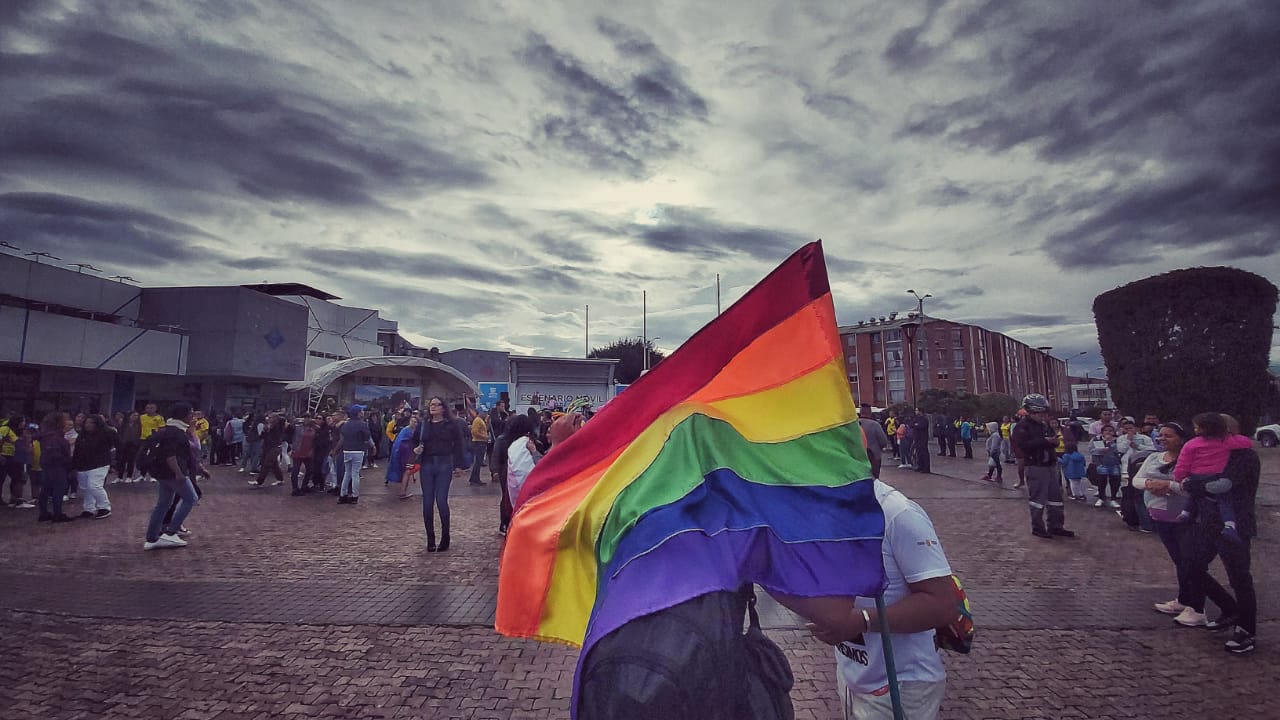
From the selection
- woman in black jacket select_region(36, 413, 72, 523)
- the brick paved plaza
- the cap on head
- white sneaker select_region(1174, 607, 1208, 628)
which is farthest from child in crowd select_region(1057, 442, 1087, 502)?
woman in black jacket select_region(36, 413, 72, 523)

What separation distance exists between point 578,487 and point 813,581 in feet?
1.97

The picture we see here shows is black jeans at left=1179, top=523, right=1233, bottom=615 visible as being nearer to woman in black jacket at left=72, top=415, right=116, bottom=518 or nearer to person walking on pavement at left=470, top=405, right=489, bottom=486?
person walking on pavement at left=470, top=405, right=489, bottom=486

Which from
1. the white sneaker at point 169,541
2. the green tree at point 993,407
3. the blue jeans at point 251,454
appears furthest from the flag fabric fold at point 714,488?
the green tree at point 993,407

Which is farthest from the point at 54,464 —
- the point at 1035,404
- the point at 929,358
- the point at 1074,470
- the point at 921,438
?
the point at 929,358

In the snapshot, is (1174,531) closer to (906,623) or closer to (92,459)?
(906,623)

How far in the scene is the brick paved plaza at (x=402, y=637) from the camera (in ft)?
13.0

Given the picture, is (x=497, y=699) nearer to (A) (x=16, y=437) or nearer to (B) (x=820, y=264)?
(B) (x=820, y=264)

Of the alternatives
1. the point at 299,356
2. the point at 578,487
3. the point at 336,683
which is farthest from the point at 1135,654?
the point at 299,356

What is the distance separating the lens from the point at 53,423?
31.6 feet

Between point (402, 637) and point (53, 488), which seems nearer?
point (402, 637)

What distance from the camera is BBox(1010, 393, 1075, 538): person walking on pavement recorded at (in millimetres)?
8430

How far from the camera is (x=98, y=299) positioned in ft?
88.3

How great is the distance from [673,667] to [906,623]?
1.33 metres

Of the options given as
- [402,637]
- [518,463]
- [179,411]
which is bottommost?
[402,637]
